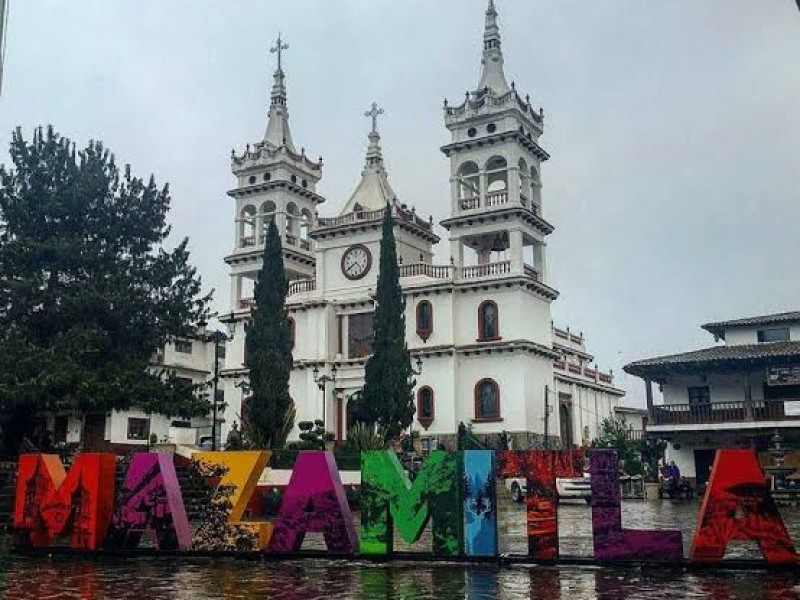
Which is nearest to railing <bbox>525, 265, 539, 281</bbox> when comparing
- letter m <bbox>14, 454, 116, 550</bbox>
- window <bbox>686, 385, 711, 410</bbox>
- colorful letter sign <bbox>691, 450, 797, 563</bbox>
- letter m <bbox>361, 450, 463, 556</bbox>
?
window <bbox>686, 385, 711, 410</bbox>

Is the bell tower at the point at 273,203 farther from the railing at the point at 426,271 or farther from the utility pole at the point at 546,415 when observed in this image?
the utility pole at the point at 546,415

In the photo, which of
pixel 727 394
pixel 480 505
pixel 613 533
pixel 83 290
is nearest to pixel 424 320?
pixel 727 394

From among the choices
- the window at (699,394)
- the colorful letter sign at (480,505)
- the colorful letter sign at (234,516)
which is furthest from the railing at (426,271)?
the colorful letter sign at (480,505)

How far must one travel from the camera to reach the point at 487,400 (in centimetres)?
4875

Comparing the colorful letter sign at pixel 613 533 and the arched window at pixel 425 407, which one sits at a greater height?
the arched window at pixel 425 407

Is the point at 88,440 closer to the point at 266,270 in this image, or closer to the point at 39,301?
the point at 39,301

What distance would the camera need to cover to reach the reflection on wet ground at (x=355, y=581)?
10539mm

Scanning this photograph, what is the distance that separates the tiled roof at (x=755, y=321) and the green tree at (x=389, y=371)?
15.8 m

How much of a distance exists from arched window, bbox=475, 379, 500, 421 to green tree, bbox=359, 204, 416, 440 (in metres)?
6.11

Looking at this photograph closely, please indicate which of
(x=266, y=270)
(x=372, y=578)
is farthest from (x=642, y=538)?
(x=266, y=270)

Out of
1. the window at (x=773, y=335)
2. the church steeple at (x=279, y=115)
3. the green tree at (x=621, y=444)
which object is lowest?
the green tree at (x=621, y=444)

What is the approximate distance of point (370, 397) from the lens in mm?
43062

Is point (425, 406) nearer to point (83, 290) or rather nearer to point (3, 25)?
point (83, 290)

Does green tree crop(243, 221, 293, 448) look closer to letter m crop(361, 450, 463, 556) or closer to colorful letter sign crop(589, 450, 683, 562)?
letter m crop(361, 450, 463, 556)
